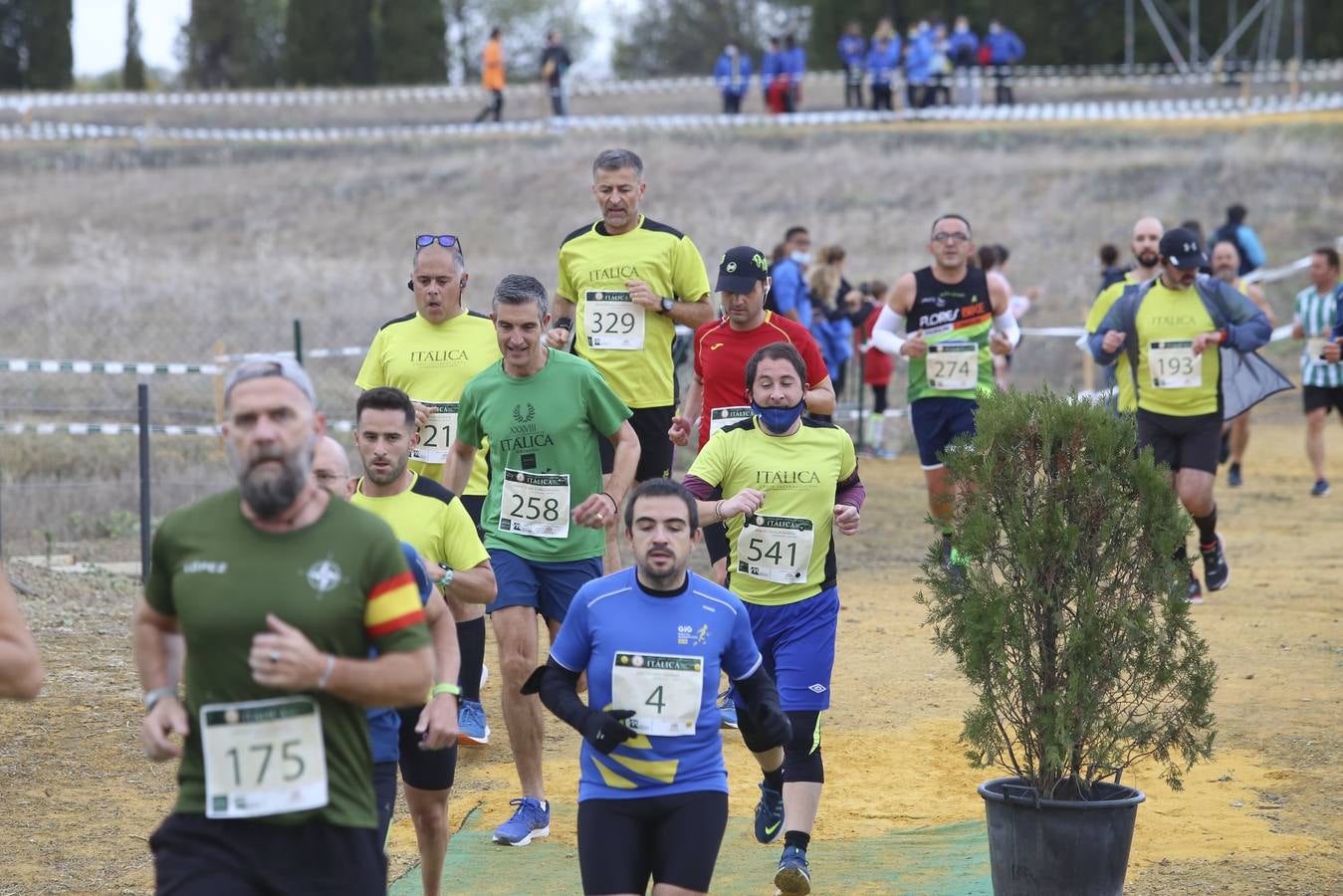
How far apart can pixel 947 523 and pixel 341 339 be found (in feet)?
62.5

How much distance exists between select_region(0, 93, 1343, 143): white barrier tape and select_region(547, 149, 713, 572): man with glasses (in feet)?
103

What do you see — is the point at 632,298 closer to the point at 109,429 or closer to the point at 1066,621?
the point at 1066,621

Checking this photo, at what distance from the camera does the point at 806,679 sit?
660 cm

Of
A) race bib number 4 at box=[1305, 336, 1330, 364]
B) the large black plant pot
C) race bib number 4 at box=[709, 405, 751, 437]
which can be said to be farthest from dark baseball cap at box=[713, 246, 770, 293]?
race bib number 4 at box=[1305, 336, 1330, 364]

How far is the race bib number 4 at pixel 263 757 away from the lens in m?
3.84

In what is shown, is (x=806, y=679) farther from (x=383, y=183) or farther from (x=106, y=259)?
(x=383, y=183)

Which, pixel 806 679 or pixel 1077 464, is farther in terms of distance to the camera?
pixel 806 679

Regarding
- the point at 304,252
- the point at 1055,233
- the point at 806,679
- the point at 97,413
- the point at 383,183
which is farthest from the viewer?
the point at 383,183

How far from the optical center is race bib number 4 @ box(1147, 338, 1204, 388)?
10.7 meters

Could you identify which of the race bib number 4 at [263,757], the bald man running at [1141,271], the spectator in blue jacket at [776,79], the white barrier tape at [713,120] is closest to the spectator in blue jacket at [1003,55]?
the white barrier tape at [713,120]

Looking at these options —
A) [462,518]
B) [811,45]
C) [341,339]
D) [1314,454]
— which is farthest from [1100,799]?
[811,45]

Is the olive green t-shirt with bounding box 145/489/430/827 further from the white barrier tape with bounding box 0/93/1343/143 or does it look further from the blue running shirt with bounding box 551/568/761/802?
the white barrier tape with bounding box 0/93/1343/143

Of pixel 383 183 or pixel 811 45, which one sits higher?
pixel 811 45

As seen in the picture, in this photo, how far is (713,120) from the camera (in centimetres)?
4144
